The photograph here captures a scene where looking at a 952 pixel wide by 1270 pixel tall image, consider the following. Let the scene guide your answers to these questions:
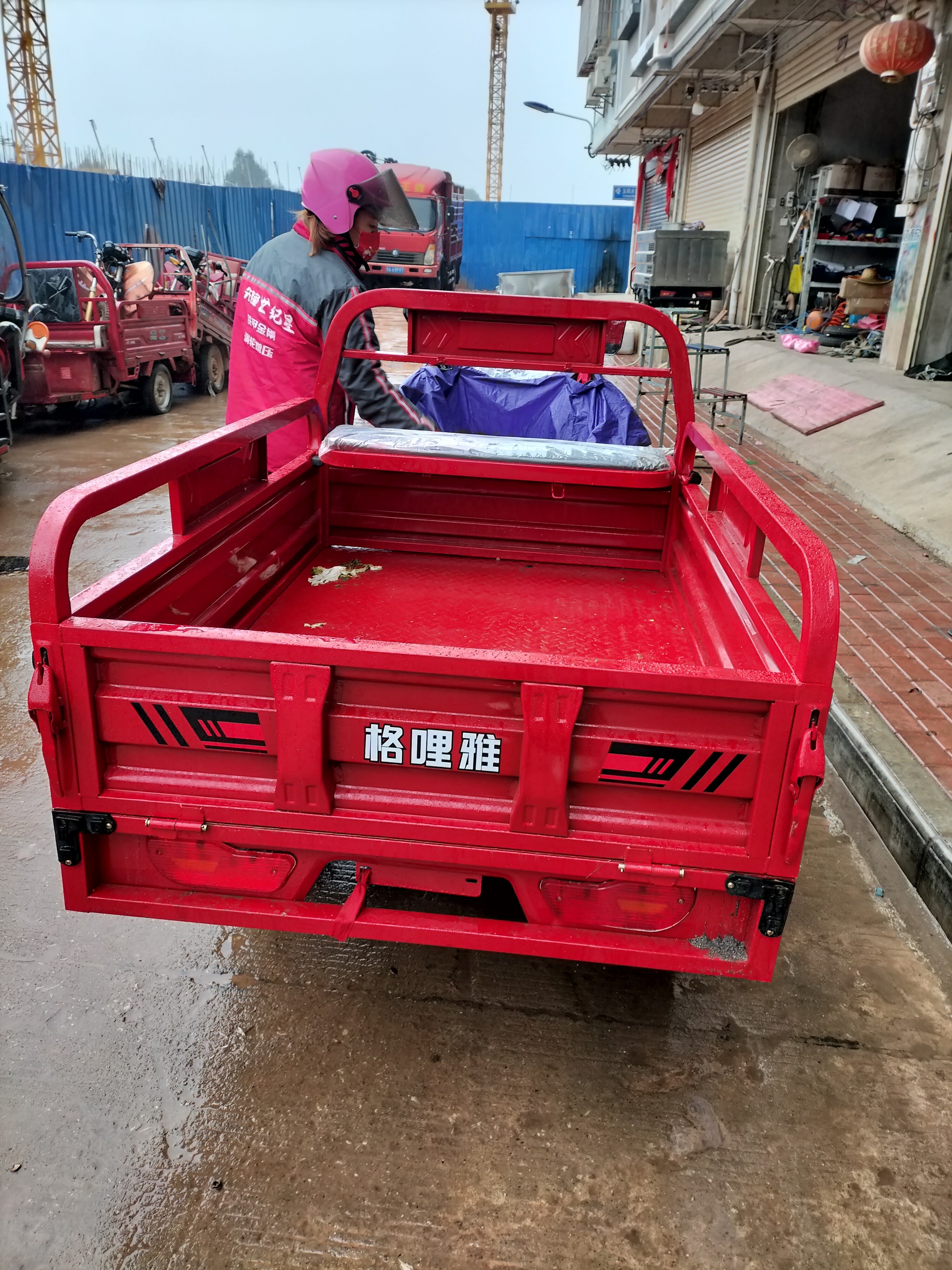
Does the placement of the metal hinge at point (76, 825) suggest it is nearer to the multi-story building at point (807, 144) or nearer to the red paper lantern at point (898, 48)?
the red paper lantern at point (898, 48)

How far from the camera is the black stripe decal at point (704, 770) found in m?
1.68

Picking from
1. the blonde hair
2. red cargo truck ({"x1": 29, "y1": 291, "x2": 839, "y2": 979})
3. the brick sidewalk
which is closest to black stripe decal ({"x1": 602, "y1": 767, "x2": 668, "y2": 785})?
red cargo truck ({"x1": 29, "y1": 291, "x2": 839, "y2": 979})

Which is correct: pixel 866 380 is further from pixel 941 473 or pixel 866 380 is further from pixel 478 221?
pixel 478 221

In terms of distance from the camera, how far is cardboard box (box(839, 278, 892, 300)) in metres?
11.2

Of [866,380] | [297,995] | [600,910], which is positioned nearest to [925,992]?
[600,910]

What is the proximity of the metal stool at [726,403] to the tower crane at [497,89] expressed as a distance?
184 feet

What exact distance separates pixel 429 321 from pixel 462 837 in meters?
2.09

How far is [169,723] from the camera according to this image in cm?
178

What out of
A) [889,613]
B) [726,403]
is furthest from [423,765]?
[726,403]

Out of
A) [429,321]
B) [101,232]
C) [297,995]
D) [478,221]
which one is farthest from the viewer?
[478,221]

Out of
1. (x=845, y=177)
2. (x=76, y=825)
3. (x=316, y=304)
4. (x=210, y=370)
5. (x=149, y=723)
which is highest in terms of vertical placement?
(x=845, y=177)

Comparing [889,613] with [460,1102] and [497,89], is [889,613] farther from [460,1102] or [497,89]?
[497,89]

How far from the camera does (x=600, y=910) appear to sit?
1.87 meters

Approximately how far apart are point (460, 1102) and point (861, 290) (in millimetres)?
11854
